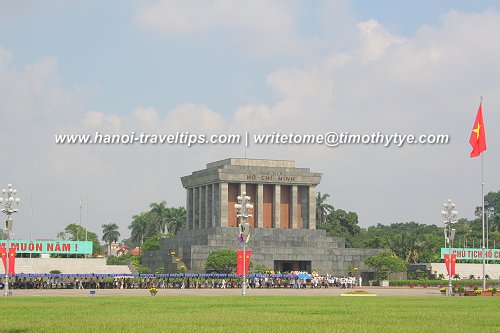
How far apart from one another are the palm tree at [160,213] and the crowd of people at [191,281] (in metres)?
63.5

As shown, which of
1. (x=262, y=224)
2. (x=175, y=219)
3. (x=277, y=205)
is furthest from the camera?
(x=175, y=219)

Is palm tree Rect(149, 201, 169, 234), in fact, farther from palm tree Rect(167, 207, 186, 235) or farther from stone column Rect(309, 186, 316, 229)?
stone column Rect(309, 186, 316, 229)

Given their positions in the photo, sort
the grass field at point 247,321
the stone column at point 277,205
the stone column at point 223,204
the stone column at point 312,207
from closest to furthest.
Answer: the grass field at point 247,321
the stone column at point 223,204
the stone column at point 277,205
the stone column at point 312,207

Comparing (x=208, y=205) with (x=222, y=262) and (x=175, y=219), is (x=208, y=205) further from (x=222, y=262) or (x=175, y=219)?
(x=175, y=219)

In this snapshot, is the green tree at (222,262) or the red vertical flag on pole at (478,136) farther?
the green tree at (222,262)

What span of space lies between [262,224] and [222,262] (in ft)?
60.2

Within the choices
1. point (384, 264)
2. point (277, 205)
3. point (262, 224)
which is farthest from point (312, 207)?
point (384, 264)

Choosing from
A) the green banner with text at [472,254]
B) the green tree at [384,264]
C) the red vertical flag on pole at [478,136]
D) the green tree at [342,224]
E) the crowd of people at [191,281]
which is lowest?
the crowd of people at [191,281]

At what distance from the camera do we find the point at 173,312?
35.2 meters

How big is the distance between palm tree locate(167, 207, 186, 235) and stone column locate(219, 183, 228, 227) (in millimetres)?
45104

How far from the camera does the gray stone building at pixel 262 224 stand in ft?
352

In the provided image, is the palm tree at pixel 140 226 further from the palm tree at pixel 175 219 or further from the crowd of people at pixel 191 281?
the crowd of people at pixel 191 281

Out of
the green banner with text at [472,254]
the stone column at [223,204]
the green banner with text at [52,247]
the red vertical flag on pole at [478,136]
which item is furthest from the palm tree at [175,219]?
the red vertical flag on pole at [478,136]

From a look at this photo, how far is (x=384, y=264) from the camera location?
105 m
